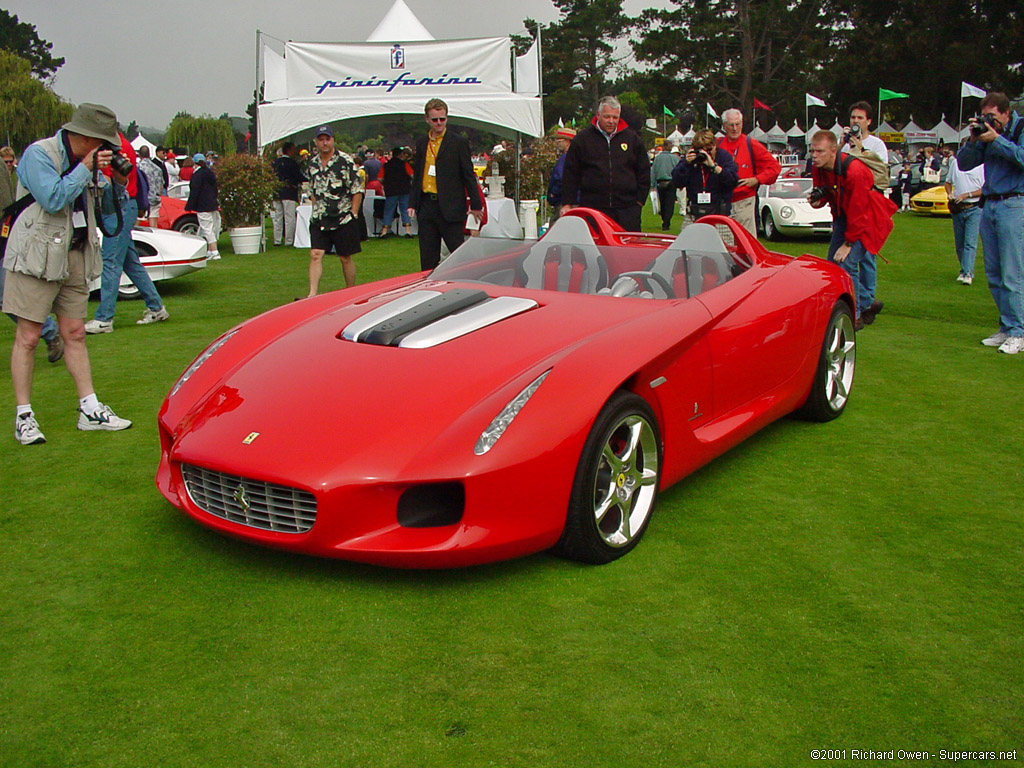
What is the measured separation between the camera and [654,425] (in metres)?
3.73

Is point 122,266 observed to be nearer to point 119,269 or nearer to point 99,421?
point 119,269

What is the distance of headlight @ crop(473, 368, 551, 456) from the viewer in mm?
3207

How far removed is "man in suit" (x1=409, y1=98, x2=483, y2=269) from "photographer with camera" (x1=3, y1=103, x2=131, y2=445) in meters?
3.80

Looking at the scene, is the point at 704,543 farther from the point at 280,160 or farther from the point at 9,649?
the point at 280,160

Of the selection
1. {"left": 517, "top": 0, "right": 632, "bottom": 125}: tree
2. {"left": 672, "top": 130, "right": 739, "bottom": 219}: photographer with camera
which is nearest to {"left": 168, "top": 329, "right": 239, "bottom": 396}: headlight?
{"left": 672, "top": 130, "right": 739, "bottom": 219}: photographer with camera

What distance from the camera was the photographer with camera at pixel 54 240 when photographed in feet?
15.6

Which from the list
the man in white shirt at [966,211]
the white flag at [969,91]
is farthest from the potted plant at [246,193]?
the white flag at [969,91]

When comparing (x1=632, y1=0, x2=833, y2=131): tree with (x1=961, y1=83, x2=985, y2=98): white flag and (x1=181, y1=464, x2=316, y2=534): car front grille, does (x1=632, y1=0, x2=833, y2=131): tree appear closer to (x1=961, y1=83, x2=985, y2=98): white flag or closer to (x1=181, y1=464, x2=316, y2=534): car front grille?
(x1=961, y1=83, x2=985, y2=98): white flag

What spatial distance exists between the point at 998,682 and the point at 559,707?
50.6 inches

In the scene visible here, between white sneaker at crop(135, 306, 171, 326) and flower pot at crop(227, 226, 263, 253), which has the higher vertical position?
flower pot at crop(227, 226, 263, 253)

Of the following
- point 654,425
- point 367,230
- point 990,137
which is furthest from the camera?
point 367,230

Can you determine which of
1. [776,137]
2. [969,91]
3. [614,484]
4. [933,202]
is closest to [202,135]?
[776,137]

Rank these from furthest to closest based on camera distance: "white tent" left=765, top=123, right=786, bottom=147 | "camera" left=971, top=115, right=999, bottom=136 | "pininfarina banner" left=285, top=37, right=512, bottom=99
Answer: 1. "white tent" left=765, top=123, right=786, bottom=147
2. "pininfarina banner" left=285, top=37, right=512, bottom=99
3. "camera" left=971, top=115, right=999, bottom=136

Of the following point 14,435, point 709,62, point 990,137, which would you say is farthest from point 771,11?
point 14,435
